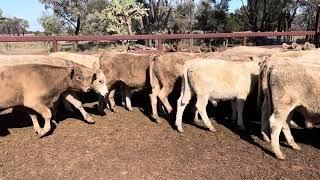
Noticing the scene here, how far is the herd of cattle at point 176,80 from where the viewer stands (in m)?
6.12

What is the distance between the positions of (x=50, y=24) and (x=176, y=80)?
4473cm

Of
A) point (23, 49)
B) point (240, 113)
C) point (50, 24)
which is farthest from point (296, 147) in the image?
point (50, 24)

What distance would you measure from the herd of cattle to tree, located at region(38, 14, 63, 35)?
43113 millimetres

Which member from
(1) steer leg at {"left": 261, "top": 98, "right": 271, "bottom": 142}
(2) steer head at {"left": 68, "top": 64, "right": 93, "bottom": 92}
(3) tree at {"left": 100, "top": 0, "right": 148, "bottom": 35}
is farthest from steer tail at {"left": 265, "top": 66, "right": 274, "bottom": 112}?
(3) tree at {"left": 100, "top": 0, "right": 148, "bottom": 35}

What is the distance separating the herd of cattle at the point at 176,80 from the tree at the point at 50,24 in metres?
43.1

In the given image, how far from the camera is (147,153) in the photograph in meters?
6.52

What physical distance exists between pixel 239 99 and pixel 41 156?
374 centimetres

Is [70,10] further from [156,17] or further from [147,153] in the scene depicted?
[147,153]

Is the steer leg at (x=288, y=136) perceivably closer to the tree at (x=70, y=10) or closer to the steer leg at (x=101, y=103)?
the steer leg at (x=101, y=103)

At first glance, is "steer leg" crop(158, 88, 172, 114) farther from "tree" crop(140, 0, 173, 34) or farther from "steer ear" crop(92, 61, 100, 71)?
"tree" crop(140, 0, 173, 34)

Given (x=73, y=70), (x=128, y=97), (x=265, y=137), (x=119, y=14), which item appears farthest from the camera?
(x=119, y=14)

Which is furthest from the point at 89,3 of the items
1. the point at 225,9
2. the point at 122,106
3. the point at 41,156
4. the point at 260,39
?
the point at 41,156

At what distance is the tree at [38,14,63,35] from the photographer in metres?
50.2

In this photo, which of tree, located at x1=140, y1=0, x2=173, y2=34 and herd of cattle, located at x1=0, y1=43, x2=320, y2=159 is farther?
tree, located at x1=140, y1=0, x2=173, y2=34
